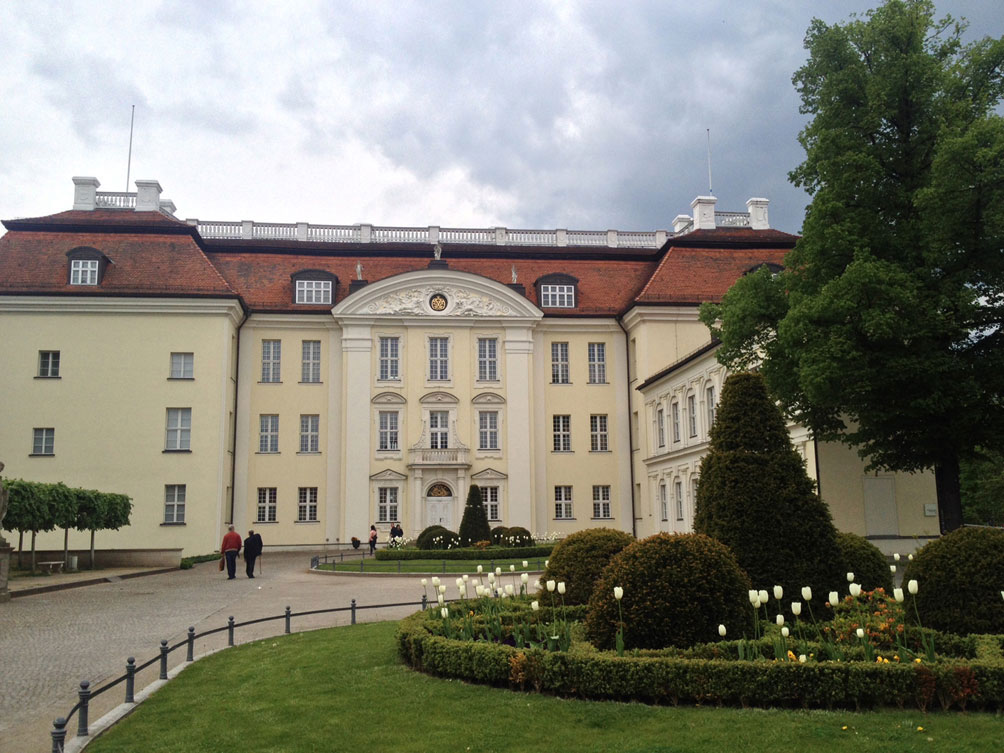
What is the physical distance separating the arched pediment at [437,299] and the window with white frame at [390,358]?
53.8 inches

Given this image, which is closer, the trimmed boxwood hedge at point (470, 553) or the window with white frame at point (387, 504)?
the trimmed boxwood hedge at point (470, 553)

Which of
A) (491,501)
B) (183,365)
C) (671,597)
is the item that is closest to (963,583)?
(671,597)

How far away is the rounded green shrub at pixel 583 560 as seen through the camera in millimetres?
12969

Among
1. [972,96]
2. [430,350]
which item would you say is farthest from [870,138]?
[430,350]

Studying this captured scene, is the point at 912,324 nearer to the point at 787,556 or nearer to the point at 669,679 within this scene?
the point at 787,556

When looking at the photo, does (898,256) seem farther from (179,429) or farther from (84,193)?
(84,193)

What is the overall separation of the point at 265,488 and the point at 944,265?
30.5m

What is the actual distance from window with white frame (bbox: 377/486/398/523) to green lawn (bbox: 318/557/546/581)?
31.7 feet

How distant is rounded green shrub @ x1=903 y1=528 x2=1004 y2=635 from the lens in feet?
32.3

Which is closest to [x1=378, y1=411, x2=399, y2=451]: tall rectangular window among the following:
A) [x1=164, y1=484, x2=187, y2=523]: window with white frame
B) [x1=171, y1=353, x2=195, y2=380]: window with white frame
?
[x1=171, y1=353, x2=195, y2=380]: window with white frame

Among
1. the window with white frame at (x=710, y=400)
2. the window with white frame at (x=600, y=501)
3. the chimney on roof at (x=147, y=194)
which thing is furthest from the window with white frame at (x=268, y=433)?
the window with white frame at (x=710, y=400)

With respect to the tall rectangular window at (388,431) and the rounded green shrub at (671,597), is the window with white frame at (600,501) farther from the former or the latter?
the rounded green shrub at (671,597)

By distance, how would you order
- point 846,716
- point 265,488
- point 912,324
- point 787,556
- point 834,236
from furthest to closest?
point 265,488 < point 834,236 < point 912,324 < point 787,556 < point 846,716

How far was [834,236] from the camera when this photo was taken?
839 inches
